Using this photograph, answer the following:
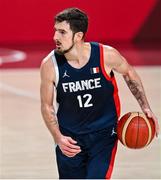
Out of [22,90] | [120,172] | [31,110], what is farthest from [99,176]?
[22,90]

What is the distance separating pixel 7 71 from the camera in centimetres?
1541

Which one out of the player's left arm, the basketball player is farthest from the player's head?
the player's left arm

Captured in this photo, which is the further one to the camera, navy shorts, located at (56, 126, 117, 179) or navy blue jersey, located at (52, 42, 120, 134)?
navy shorts, located at (56, 126, 117, 179)

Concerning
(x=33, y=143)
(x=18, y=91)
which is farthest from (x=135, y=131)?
(x=18, y=91)

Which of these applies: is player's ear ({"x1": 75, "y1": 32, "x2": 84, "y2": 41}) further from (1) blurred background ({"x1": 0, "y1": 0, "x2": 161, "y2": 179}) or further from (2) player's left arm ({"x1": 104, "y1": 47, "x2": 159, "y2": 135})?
(1) blurred background ({"x1": 0, "y1": 0, "x2": 161, "y2": 179})

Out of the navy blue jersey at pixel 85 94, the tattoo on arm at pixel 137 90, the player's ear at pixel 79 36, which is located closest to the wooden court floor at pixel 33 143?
the tattoo on arm at pixel 137 90

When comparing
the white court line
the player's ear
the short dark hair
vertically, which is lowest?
the white court line

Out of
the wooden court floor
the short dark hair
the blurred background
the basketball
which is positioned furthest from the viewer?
the blurred background

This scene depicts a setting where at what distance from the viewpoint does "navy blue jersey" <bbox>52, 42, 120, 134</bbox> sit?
5.10 metres

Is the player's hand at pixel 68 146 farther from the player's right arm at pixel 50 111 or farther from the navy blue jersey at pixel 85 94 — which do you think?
the navy blue jersey at pixel 85 94

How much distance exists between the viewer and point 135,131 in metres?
5.35

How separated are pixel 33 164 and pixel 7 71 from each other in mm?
7790

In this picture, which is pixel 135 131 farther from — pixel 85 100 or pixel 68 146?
pixel 68 146

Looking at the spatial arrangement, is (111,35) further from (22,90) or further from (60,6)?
(22,90)
